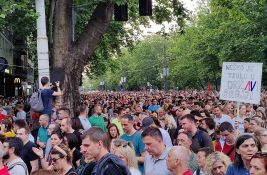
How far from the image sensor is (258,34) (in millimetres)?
36531

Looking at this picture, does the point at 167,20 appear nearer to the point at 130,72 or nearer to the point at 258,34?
the point at 258,34

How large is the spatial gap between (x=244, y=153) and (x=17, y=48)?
44232mm

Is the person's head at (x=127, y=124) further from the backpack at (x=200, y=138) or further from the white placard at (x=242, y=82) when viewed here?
the white placard at (x=242, y=82)

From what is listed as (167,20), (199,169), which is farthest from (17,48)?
(199,169)

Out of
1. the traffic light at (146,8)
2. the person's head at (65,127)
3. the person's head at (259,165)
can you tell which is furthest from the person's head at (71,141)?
the traffic light at (146,8)

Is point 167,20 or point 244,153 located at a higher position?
point 167,20

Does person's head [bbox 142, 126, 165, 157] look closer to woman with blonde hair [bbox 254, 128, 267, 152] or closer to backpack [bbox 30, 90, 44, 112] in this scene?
woman with blonde hair [bbox 254, 128, 267, 152]

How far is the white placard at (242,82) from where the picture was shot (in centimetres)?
1221

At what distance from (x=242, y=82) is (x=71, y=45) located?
6.79 meters

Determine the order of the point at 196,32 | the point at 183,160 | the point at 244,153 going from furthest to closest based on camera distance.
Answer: the point at 196,32, the point at 244,153, the point at 183,160

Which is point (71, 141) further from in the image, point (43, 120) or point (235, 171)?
point (235, 171)

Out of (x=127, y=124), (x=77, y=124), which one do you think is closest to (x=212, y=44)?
(x=77, y=124)

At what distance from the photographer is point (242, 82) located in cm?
1241

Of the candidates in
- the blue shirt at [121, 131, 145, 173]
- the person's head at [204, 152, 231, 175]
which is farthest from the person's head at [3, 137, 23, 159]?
the person's head at [204, 152, 231, 175]
